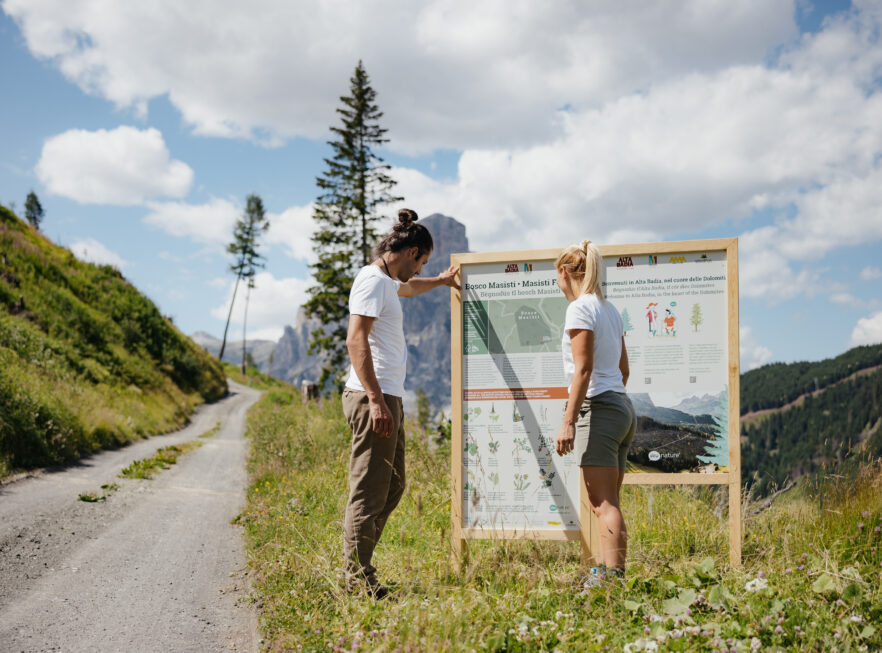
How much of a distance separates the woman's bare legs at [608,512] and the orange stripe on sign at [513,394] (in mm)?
781

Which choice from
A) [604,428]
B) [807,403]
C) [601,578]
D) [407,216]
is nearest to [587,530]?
[601,578]

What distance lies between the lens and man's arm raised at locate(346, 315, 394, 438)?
355cm

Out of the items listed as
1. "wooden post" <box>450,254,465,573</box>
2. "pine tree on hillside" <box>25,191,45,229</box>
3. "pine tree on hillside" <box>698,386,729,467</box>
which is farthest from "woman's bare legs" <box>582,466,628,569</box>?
"pine tree on hillside" <box>25,191,45,229</box>

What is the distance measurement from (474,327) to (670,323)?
1.47 meters

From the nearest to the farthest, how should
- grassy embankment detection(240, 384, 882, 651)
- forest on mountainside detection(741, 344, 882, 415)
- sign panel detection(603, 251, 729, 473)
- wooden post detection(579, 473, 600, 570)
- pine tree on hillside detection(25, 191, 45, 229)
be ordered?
grassy embankment detection(240, 384, 882, 651)
wooden post detection(579, 473, 600, 570)
sign panel detection(603, 251, 729, 473)
pine tree on hillside detection(25, 191, 45, 229)
forest on mountainside detection(741, 344, 882, 415)

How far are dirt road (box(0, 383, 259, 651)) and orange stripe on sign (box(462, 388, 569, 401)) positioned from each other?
83.4 inches

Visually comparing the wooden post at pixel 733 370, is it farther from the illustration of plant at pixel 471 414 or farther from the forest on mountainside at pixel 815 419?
the forest on mountainside at pixel 815 419

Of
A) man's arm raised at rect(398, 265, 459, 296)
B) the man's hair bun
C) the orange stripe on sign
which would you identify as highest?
the man's hair bun

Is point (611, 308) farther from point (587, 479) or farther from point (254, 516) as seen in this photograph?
point (254, 516)

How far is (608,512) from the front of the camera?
3596 mm

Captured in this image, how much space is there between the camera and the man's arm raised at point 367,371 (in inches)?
140

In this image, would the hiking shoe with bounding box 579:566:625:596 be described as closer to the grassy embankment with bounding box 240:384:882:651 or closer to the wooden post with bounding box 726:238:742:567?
the grassy embankment with bounding box 240:384:882:651

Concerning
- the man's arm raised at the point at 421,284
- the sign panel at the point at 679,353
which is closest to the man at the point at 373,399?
the man's arm raised at the point at 421,284

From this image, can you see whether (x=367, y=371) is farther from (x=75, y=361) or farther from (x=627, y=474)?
(x=75, y=361)
